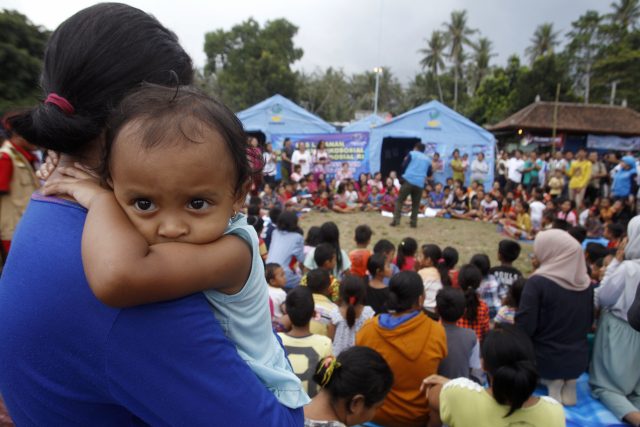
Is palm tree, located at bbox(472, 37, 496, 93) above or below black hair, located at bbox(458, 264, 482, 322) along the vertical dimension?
above

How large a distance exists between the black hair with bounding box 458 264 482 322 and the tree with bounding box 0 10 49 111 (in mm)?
7698

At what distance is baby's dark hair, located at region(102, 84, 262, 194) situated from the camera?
812 mm

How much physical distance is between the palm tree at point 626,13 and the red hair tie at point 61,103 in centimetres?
4439

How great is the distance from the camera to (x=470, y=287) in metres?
3.95

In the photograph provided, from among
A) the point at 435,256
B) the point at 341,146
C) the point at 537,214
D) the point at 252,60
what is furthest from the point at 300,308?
the point at 252,60

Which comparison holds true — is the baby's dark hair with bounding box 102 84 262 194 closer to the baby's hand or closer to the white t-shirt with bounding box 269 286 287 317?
the baby's hand

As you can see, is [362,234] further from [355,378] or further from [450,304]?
[355,378]

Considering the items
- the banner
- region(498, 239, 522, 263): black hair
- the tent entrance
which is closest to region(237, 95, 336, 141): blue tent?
the banner

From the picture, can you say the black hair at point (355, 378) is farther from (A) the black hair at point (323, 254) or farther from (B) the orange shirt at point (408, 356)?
(A) the black hair at point (323, 254)

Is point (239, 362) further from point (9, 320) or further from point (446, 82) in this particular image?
point (446, 82)

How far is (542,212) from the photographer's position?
9078mm

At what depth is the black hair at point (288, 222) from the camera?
484 cm

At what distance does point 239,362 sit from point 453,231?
924cm

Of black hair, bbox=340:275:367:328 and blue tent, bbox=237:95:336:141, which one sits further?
blue tent, bbox=237:95:336:141
